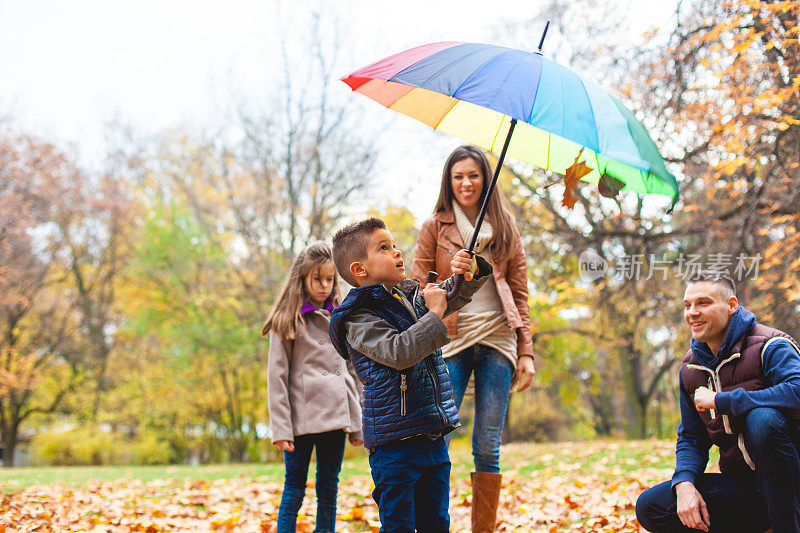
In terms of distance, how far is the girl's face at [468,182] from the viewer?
11.5 feet

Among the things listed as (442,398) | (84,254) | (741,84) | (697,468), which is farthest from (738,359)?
(84,254)

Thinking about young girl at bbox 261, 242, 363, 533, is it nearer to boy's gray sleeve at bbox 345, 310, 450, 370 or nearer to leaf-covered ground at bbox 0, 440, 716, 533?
leaf-covered ground at bbox 0, 440, 716, 533

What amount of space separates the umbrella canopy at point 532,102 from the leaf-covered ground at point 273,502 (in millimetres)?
2128

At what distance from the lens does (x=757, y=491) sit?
262 centimetres

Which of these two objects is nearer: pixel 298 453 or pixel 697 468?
pixel 697 468

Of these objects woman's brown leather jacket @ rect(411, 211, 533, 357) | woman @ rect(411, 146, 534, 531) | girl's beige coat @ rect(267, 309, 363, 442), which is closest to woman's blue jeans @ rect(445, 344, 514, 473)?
woman @ rect(411, 146, 534, 531)

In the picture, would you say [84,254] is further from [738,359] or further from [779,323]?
[738,359]

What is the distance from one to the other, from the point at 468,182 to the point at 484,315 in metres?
0.74

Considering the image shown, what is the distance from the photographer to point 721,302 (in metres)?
2.79

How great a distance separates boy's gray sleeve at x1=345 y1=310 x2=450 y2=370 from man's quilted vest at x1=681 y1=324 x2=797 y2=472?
1.30 m

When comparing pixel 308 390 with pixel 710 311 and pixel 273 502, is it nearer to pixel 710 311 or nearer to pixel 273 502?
pixel 273 502

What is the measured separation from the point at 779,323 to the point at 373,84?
23.7ft

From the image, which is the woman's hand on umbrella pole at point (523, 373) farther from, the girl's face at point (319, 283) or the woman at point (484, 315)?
the girl's face at point (319, 283)
